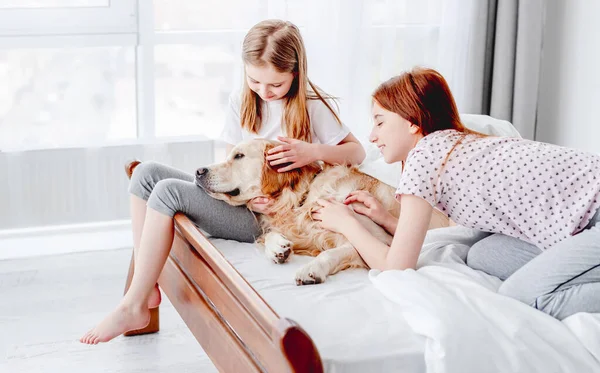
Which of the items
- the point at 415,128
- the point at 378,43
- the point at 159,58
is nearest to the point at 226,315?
the point at 415,128

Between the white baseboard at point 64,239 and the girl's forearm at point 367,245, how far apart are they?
180cm

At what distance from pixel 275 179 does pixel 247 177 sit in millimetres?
81

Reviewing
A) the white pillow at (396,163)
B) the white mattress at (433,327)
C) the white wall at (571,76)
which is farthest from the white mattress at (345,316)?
the white wall at (571,76)

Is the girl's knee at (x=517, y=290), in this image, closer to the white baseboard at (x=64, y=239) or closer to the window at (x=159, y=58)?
the window at (x=159, y=58)

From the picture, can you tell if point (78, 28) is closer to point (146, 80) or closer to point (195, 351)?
point (146, 80)

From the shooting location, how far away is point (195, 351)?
2.51 m

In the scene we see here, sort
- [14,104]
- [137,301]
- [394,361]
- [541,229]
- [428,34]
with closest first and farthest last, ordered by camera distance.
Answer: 1. [394,361]
2. [541,229]
3. [137,301]
4. [14,104]
5. [428,34]

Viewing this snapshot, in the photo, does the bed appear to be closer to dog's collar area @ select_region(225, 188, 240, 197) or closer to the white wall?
dog's collar area @ select_region(225, 188, 240, 197)

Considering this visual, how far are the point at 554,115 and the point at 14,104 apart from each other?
260 centimetres

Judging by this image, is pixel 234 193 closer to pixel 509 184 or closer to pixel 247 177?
pixel 247 177

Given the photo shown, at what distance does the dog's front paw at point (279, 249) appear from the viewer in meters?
2.00

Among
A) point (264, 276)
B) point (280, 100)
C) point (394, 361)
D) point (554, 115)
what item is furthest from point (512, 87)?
point (394, 361)

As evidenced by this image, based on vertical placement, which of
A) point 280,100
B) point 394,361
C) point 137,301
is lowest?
point 137,301

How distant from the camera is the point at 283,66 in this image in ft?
7.88
